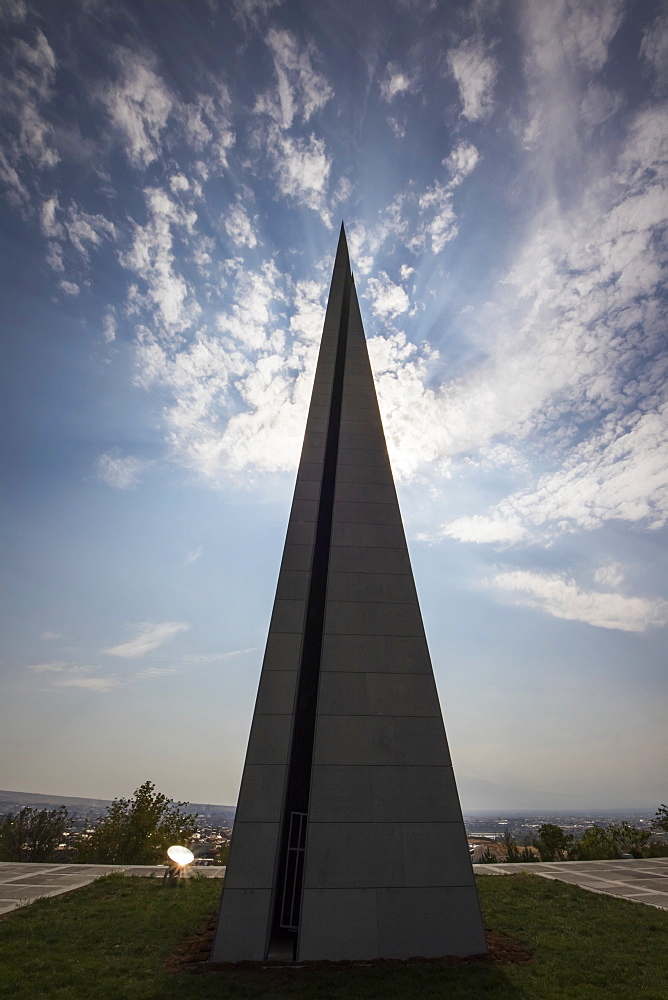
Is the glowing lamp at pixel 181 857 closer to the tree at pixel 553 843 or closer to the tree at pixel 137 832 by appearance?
the tree at pixel 137 832

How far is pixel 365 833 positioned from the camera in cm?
998

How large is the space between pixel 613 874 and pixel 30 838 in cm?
2771

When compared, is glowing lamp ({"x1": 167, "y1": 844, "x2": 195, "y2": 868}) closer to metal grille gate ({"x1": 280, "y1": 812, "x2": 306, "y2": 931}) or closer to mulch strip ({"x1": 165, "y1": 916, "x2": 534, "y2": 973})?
mulch strip ({"x1": 165, "y1": 916, "x2": 534, "y2": 973})

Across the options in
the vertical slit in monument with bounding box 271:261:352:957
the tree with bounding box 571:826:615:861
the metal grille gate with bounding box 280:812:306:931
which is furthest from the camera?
the tree with bounding box 571:826:615:861

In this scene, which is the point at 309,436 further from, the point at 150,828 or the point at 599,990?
the point at 150,828

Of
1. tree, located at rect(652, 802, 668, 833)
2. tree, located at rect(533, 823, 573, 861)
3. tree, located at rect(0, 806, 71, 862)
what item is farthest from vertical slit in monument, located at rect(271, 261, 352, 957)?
tree, located at rect(652, 802, 668, 833)

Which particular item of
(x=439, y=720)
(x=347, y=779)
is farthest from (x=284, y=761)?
(x=439, y=720)

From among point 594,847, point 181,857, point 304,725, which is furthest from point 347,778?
point 594,847

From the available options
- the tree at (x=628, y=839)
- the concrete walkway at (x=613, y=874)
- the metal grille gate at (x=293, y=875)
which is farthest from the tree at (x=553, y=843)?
the metal grille gate at (x=293, y=875)

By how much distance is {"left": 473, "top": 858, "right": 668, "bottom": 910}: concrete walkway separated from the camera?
14.9m

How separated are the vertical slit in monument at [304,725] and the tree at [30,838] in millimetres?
20833

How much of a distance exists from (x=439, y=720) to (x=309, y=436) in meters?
10.5

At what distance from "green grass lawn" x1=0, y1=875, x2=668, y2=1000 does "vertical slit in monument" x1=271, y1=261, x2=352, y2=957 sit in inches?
73.8

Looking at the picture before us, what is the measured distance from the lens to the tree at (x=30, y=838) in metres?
23.1
